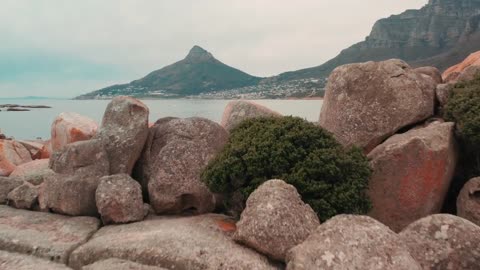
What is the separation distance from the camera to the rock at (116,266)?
10305 millimetres

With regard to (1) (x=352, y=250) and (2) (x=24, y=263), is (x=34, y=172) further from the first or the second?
(1) (x=352, y=250)

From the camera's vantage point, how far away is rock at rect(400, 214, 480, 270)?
1036 cm

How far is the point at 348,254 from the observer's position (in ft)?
31.0

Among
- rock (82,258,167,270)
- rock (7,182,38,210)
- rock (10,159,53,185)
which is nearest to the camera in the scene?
rock (82,258,167,270)

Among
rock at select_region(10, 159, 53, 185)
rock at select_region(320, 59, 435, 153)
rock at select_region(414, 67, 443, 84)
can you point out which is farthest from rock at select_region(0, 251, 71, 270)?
rock at select_region(414, 67, 443, 84)

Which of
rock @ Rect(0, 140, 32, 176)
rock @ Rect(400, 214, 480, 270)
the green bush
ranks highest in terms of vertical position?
the green bush

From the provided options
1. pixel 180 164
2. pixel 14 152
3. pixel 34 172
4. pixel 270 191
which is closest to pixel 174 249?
pixel 270 191

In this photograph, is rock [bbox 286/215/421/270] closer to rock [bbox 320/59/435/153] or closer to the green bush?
Answer: the green bush

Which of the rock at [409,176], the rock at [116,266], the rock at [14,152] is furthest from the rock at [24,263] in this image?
the rock at [14,152]

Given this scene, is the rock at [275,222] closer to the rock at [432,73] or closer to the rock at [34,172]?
the rock at [34,172]

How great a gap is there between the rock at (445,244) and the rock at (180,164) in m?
6.25

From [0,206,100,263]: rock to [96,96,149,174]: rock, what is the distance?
2.29 metres

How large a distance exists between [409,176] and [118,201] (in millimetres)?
8474

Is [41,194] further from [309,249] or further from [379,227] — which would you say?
[379,227]
